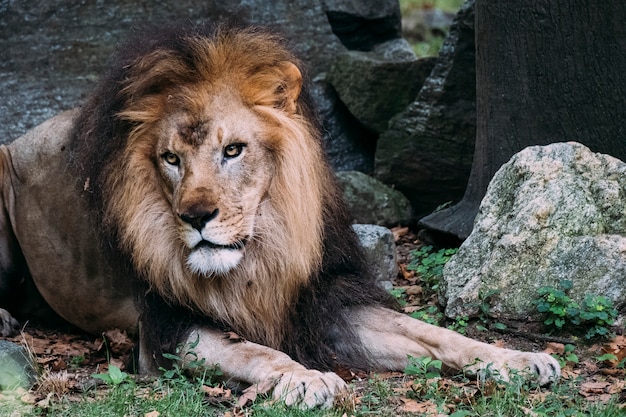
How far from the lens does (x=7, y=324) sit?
5957 millimetres

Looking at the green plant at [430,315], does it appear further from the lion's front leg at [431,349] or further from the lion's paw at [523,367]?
the lion's paw at [523,367]

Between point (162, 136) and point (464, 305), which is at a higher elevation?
point (162, 136)

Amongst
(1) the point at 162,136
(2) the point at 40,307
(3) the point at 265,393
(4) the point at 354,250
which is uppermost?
(1) the point at 162,136

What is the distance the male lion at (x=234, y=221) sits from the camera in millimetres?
4516

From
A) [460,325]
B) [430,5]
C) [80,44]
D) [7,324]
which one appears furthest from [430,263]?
[430,5]

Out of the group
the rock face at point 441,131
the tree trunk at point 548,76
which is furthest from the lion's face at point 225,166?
the rock face at point 441,131

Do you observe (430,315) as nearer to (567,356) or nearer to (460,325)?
(460,325)

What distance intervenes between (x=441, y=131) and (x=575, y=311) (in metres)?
2.50

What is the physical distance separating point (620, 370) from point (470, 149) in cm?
280

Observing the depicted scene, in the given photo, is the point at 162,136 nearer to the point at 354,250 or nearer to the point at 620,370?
the point at 354,250

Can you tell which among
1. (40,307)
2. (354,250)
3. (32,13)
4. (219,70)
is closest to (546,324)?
(354,250)

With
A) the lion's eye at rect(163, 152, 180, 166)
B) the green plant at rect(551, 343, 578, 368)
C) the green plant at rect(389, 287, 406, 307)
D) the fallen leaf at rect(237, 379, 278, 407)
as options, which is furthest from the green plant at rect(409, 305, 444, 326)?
the lion's eye at rect(163, 152, 180, 166)

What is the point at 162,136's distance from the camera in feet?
15.4

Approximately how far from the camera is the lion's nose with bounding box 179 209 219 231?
14.2ft
